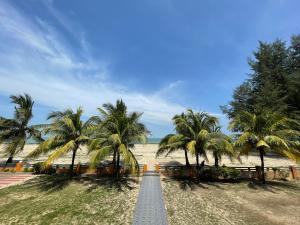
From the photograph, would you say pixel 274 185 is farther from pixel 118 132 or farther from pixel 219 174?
pixel 118 132

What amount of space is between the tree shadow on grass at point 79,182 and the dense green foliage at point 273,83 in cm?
2330

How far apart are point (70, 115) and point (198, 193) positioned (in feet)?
34.4

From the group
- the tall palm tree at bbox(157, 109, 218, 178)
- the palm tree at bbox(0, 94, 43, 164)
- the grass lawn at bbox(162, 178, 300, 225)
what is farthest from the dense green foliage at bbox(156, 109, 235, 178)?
the palm tree at bbox(0, 94, 43, 164)

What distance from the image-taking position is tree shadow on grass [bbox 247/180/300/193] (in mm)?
12969

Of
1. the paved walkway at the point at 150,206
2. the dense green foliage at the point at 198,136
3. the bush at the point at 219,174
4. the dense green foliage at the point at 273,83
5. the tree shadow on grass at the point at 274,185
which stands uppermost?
the dense green foliage at the point at 273,83

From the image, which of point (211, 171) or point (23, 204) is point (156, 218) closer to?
point (23, 204)

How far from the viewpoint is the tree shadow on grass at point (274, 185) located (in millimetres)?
12969

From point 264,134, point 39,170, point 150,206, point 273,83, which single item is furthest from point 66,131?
point 273,83

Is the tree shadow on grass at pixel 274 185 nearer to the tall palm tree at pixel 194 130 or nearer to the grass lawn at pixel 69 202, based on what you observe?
the tall palm tree at pixel 194 130

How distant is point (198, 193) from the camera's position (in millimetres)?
11812

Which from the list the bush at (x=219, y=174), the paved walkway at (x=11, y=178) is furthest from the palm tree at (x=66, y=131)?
the bush at (x=219, y=174)

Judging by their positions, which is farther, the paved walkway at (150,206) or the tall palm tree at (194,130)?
the tall palm tree at (194,130)

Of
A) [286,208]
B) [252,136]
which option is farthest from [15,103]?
[286,208]

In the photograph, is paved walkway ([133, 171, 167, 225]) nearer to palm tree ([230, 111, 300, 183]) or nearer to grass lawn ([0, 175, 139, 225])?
grass lawn ([0, 175, 139, 225])
